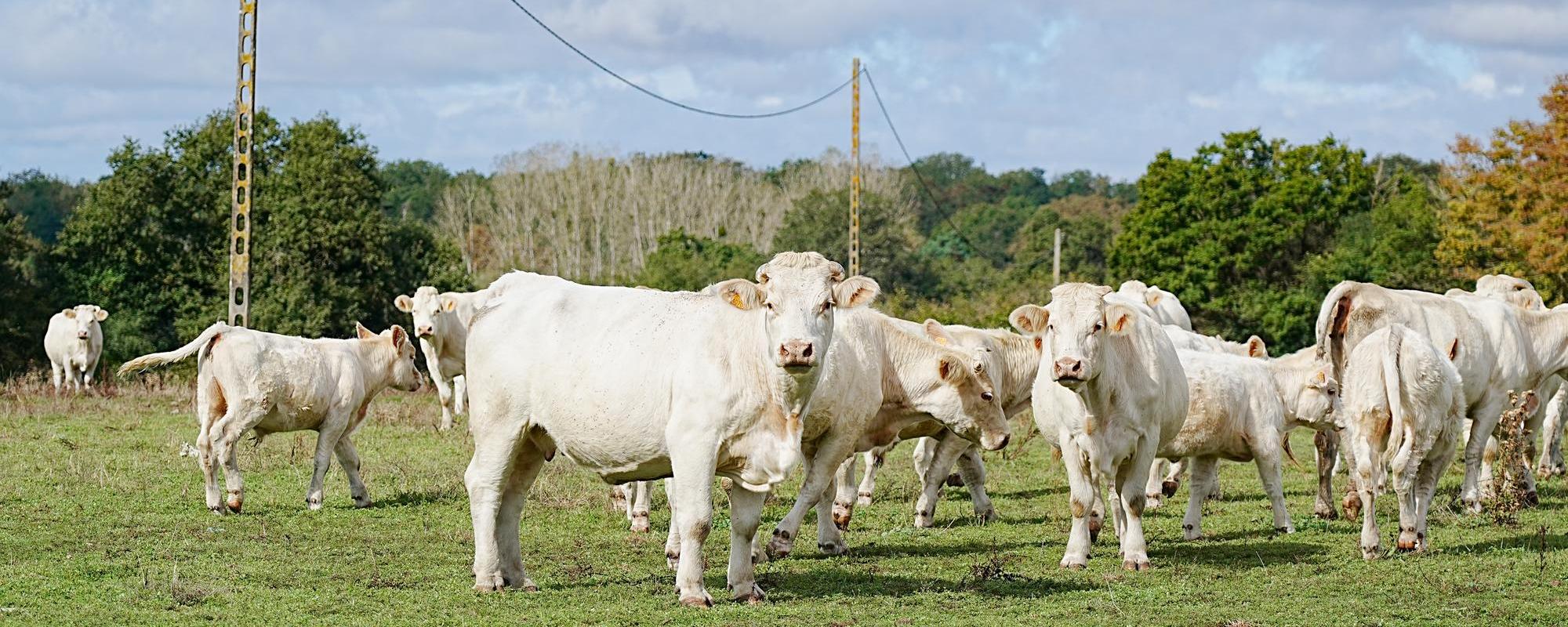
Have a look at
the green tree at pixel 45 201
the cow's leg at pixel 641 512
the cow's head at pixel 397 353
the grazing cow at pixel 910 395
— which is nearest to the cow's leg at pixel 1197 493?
the grazing cow at pixel 910 395

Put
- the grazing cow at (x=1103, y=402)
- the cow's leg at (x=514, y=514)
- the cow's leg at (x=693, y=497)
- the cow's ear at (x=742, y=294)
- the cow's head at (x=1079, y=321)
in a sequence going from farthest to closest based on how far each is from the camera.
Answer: the grazing cow at (x=1103, y=402), the cow's head at (x=1079, y=321), the cow's leg at (x=514, y=514), the cow's ear at (x=742, y=294), the cow's leg at (x=693, y=497)

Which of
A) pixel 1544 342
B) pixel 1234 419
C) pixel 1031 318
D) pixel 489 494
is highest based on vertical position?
pixel 1031 318

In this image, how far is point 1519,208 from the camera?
41500 mm

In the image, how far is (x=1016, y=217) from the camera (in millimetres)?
102062

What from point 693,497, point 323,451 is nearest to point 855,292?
point 693,497

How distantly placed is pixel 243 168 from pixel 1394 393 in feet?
52.6

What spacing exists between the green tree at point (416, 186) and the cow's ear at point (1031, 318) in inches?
3694

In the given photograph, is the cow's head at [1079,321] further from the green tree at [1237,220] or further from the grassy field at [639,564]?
the green tree at [1237,220]

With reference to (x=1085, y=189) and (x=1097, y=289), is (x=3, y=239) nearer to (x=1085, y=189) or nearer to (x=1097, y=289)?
(x=1097, y=289)

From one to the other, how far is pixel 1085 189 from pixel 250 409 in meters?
134

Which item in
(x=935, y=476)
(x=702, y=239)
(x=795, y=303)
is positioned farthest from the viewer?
(x=702, y=239)

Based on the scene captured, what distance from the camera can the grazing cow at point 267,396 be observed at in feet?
46.8

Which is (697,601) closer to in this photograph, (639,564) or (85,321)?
(639,564)

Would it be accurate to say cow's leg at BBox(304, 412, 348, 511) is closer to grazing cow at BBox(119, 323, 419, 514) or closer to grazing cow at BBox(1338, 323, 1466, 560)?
grazing cow at BBox(119, 323, 419, 514)
